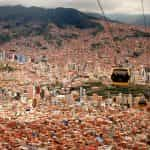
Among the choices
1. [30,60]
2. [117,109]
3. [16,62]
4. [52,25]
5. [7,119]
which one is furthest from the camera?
[52,25]

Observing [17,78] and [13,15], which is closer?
[17,78]

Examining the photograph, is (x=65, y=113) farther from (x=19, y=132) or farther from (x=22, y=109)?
(x=19, y=132)

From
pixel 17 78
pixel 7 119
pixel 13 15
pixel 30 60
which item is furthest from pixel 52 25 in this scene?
pixel 7 119

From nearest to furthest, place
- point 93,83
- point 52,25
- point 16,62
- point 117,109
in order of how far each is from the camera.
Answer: point 117,109 → point 93,83 → point 16,62 → point 52,25

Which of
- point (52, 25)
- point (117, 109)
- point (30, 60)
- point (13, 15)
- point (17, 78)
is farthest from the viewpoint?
point (13, 15)

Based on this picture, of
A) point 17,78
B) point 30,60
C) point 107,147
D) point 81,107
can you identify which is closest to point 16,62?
point 30,60

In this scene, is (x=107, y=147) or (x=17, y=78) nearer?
(x=107, y=147)

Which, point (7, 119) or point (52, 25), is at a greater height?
point (52, 25)

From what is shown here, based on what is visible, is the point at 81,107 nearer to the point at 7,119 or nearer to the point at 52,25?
the point at 7,119

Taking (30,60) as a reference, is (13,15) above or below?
above
